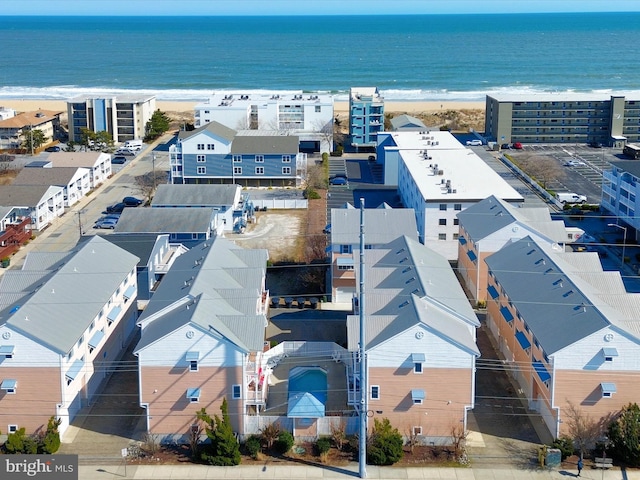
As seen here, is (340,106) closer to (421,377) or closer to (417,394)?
(421,377)

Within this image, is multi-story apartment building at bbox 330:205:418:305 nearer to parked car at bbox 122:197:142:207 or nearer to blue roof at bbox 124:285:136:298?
blue roof at bbox 124:285:136:298

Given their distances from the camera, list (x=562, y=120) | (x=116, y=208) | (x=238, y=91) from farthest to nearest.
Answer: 1. (x=238, y=91)
2. (x=562, y=120)
3. (x=116, y=208)

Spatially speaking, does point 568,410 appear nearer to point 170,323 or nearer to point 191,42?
point 170,323

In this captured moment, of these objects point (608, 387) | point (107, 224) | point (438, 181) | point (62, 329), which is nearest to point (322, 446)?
point (608, 387)

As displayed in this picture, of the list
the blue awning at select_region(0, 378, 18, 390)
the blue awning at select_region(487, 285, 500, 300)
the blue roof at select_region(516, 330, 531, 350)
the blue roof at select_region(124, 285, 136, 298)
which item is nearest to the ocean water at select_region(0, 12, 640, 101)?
the blue awning at select_region(487, 285, 500, 300)

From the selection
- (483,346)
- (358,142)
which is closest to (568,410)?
(483,346)
